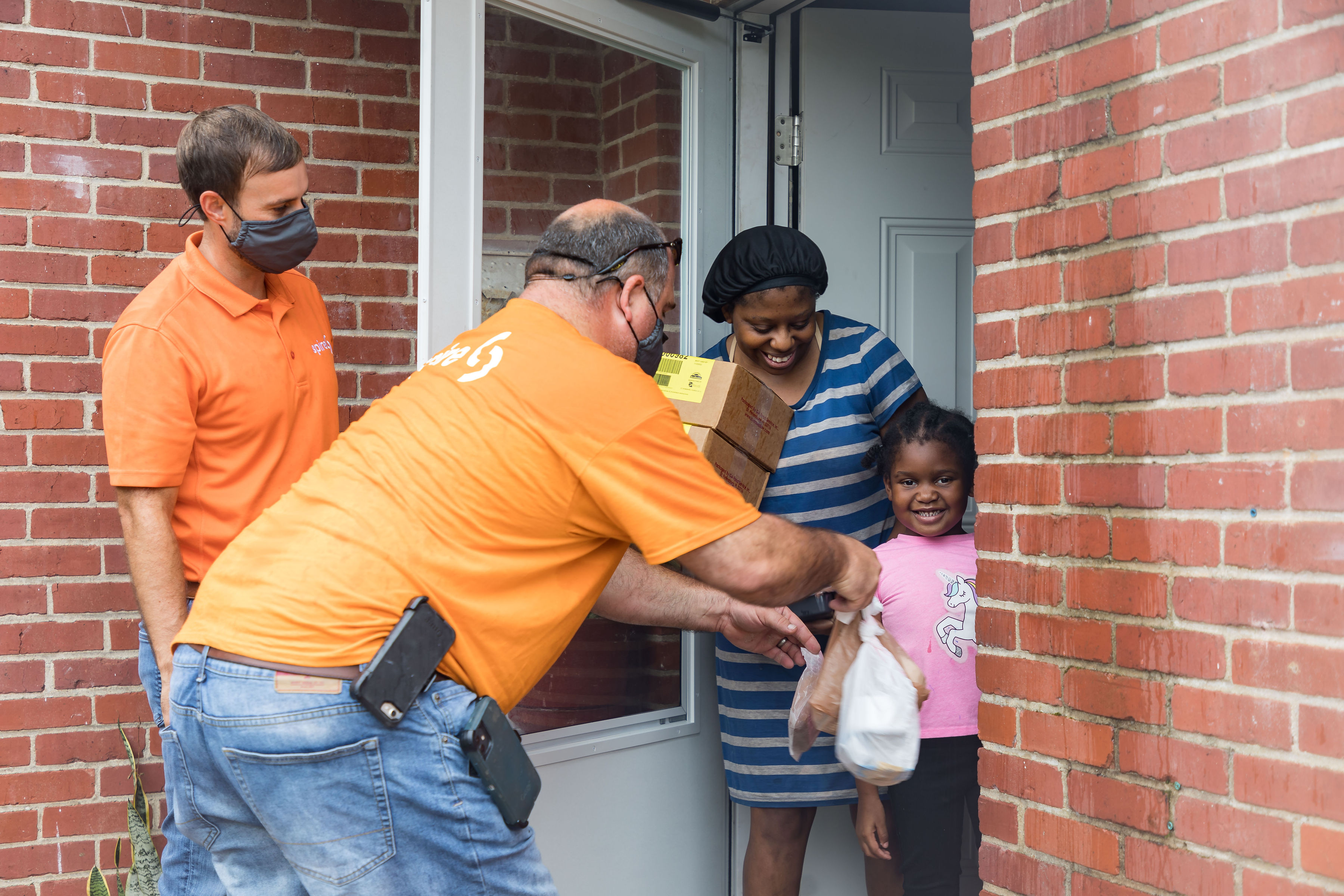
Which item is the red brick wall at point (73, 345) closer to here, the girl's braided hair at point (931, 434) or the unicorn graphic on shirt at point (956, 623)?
the girl's braided hair at point (931, 434)

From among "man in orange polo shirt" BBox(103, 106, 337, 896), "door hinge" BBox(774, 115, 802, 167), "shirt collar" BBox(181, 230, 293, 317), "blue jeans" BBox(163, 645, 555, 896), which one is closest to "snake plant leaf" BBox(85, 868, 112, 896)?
"man in orange polo shirt" BBox(103, 106, 337, 896)

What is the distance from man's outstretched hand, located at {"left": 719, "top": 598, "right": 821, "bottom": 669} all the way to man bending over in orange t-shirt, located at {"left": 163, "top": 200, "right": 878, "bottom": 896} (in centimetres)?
54

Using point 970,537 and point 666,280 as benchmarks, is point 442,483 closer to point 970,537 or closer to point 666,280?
point 666,280

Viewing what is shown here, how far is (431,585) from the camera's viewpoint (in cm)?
160

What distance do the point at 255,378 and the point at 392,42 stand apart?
1.39m

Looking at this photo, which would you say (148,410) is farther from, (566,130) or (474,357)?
(566,130)

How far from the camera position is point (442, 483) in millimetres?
1615

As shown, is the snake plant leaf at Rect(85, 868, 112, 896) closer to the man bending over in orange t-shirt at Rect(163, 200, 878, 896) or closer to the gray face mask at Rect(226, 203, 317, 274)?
the man bending over in orange t-shirt at Rect(163, 200, 878, 896)

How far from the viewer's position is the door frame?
2.25 metres

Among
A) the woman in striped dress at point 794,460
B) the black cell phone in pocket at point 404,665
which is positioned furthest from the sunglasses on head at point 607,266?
the woman in striped dress at point 794,460

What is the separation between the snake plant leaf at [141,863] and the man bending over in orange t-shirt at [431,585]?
4.05 ft

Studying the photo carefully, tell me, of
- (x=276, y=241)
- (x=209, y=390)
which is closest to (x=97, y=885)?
(x=209, y=390)

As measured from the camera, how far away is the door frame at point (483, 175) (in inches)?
88.6

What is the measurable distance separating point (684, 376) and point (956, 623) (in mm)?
863
